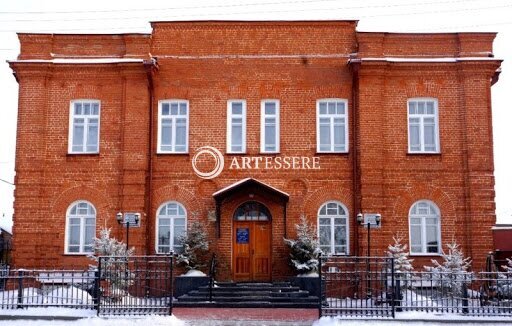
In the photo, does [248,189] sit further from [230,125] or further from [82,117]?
[82,117]

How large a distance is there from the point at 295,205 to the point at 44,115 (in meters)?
9.02

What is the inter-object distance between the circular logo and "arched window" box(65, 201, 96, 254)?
373 centimetres

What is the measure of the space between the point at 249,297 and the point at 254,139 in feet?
19.7

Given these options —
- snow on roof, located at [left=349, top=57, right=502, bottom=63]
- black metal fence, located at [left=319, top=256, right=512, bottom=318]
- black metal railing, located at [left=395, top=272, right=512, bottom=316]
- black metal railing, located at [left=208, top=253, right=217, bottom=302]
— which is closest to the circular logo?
black metal railing, located at [left=208, top=253, right=217, bottom=302]

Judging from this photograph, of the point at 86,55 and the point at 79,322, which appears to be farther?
the point at 86,55

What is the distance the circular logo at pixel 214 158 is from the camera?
23.7m

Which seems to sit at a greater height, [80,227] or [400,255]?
[80,227]

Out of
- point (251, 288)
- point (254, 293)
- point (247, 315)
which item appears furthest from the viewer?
point (251, 288)

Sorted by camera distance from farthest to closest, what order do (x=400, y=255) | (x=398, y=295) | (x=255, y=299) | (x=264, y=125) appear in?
(x=264, y=125) → (x=400, y=255) → (x=255, y=299) → (x=398, y=295)

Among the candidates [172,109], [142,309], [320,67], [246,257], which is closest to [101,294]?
[142,309]

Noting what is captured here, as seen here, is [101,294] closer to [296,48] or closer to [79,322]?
[79,322]

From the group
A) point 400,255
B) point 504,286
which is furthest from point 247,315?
point 504,286

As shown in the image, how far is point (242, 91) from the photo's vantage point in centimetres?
2412

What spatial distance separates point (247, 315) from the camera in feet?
61.4
